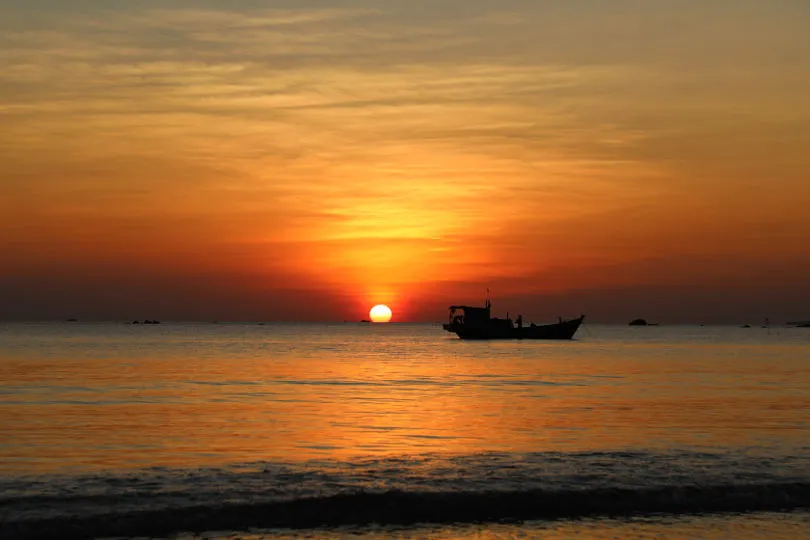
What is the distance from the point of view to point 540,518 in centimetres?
1948

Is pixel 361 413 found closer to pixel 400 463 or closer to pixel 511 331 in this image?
pixel 400 463

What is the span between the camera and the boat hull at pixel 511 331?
154625 mm

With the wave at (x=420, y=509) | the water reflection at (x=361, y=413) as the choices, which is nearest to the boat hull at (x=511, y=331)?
the water reflection at (x=361, y=413)

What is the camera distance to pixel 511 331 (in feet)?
512

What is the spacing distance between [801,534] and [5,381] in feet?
175

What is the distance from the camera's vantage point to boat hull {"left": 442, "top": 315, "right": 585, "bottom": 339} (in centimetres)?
15462

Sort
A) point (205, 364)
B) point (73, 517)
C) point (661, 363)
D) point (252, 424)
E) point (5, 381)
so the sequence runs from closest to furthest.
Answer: point (73, 517) → point (252, 424) → point (5, 381) → point (205, 364) → point (661, 363)

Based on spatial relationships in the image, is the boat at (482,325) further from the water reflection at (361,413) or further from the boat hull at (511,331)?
the water reflection at (361,413)

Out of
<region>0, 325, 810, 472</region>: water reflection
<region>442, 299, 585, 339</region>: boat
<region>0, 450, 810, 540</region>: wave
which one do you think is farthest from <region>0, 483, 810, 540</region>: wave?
<region>442, 299, 585, 339</region>: boat

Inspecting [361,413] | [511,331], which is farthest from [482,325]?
[361,413]

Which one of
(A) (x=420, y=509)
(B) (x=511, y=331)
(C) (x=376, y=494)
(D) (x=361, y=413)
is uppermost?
(B) (x=511, y=331)

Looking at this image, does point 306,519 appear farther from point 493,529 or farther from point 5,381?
point 5,381

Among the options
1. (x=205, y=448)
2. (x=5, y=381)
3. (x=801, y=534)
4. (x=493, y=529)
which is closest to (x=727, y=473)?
(x=801, y=534)

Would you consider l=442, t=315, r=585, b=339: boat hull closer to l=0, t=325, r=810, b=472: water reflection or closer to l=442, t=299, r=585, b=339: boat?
l=442, t=299, r=585, b=339: boat
